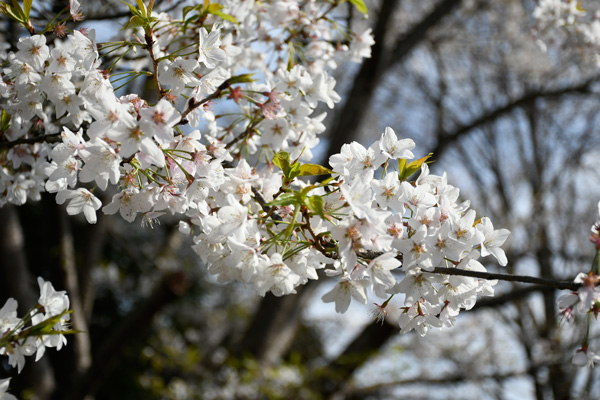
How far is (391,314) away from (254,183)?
9.82ft

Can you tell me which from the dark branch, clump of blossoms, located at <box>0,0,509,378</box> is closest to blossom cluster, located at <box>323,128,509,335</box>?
clump of blossoms, located at <box>0,0,509,378</box>

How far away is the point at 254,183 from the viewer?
1215mm

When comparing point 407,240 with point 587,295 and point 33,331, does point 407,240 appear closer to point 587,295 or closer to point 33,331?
point 587,295

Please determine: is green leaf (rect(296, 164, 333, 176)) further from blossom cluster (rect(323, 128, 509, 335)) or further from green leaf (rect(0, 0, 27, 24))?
green leaf (rect(0, 0, 27, 24))

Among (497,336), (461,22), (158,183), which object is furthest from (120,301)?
(158,183)

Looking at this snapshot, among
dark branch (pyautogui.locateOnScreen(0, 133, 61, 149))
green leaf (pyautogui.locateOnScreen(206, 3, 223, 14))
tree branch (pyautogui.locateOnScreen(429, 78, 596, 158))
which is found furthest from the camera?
tree branch (pyautogui.locateOnScreen(429, 78, 596, 158))

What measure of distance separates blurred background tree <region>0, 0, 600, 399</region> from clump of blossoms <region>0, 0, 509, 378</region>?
7.13 ft

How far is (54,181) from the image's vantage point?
48.9 inches

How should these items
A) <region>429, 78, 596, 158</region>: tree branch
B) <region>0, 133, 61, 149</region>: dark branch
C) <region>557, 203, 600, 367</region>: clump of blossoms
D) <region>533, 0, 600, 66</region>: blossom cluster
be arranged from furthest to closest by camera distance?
<region>429, 78, 596, 158</region>: tree branch
<region>533, 0, 600, 66</region>: blossom cluster
<region>0, 133, 61, 149</region>: dark branch
<region>557, 203, 600, 367</region>: clump of blossoms

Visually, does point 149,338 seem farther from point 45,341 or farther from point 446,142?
point 45,341

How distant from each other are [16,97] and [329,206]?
92 centimetres

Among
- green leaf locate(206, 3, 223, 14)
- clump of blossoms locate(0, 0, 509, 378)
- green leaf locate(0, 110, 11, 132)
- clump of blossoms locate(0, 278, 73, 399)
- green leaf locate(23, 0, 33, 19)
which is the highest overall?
green leaf locate(206, 3, 223, 14)

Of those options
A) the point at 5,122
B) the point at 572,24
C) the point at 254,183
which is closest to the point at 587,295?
the point at 254,183

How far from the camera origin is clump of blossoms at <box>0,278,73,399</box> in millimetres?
1106
